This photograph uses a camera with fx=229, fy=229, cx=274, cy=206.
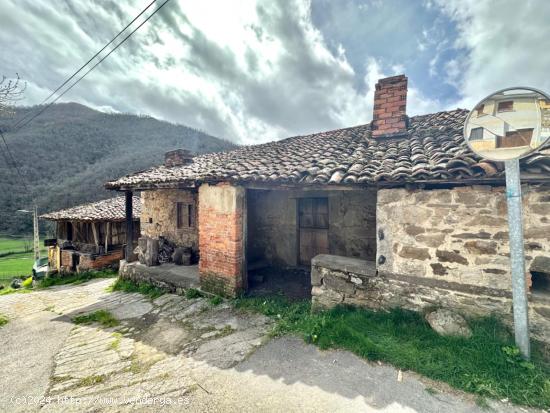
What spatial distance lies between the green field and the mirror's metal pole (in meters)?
33.0

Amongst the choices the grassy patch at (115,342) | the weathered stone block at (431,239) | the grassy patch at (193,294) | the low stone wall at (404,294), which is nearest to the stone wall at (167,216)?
the grassy patch at (193,294)

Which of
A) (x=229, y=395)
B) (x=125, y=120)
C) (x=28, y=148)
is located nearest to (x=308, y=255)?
(x=229, y=395)

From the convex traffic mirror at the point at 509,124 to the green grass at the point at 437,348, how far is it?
7.23 ft

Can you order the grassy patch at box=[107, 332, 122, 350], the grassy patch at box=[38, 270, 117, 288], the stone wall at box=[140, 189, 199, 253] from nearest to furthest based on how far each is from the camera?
the grassy patch at box=[107, 332, 122, 350]
the stone wall at box=[140, 189, 199, 253]
the grassy patch at box=[38, 270, 117, 288]

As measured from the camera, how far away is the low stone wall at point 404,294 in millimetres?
2873

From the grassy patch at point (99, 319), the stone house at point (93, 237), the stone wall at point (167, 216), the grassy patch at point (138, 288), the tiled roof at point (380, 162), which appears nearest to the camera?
the tiled roof at point (380, 162)

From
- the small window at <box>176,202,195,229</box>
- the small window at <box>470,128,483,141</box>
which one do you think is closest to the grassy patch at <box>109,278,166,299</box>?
the small window at <box>176,202,195,229</box>

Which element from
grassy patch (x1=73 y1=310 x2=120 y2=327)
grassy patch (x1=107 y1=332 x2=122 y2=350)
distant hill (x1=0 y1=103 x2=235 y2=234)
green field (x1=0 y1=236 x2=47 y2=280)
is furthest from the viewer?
distant hill (x1=0 y1=103 x2=235 y2=234)

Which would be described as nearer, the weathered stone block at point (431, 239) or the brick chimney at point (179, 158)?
the weathered stone block at point (431, 239)

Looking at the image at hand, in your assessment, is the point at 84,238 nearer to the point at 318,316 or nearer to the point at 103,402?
the point at 103,402

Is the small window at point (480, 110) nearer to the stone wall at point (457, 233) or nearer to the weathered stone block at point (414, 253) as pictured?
the stone wall at point (457, 233)

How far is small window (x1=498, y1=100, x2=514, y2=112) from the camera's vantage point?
2469 mm

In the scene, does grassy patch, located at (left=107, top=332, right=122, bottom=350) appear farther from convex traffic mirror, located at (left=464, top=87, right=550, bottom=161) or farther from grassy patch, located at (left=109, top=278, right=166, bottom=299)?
convex traffic mirror, located at (left=464, top=87, right=550, bottom=161)

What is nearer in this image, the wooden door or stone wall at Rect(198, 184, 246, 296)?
stone wall at Rect(198, 184, 246, 296)
